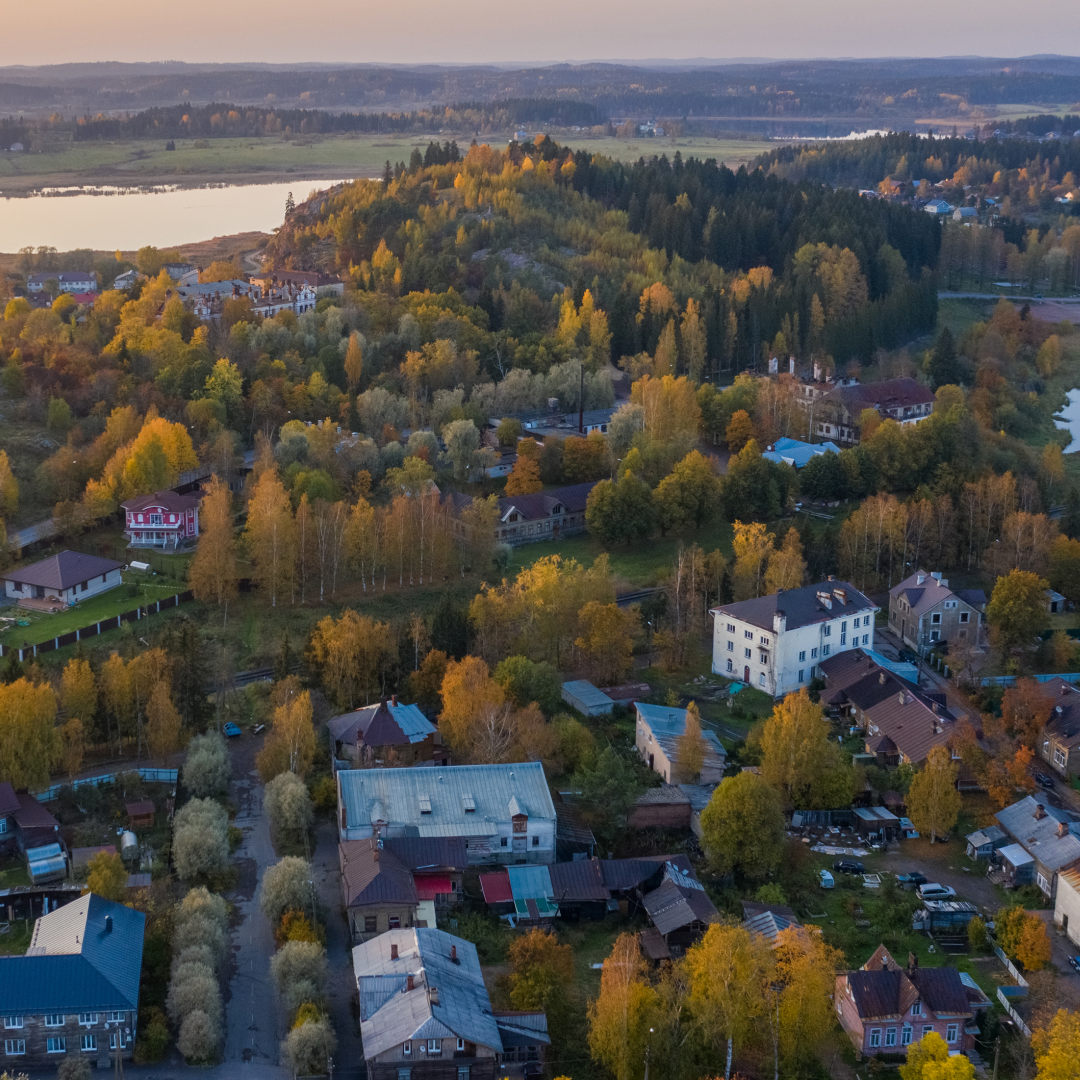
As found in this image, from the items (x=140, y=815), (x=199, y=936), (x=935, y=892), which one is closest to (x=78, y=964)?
(x=199, y=936)

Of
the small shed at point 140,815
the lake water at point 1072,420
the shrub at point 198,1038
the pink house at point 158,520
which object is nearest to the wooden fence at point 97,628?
the pink house at point 158,520

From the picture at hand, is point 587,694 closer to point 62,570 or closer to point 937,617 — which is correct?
point 937,617

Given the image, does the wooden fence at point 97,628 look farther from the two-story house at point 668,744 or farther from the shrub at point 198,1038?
the shrub at point 198,1038

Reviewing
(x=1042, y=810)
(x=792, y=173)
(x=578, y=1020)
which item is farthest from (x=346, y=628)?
(x=792, y=173)

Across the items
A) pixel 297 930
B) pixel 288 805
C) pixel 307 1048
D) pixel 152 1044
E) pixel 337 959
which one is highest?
pixel 288 805

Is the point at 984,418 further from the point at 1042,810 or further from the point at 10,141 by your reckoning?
the point at 10,141

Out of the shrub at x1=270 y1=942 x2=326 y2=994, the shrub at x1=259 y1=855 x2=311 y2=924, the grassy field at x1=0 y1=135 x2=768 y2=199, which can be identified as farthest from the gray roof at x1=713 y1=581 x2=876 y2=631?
the grassy field at x1=0 y1=135 x2=768 y2=199

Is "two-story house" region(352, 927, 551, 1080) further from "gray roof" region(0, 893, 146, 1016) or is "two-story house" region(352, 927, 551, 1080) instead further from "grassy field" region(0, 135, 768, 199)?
"grassy field" region(0, 135, 768, 199)
